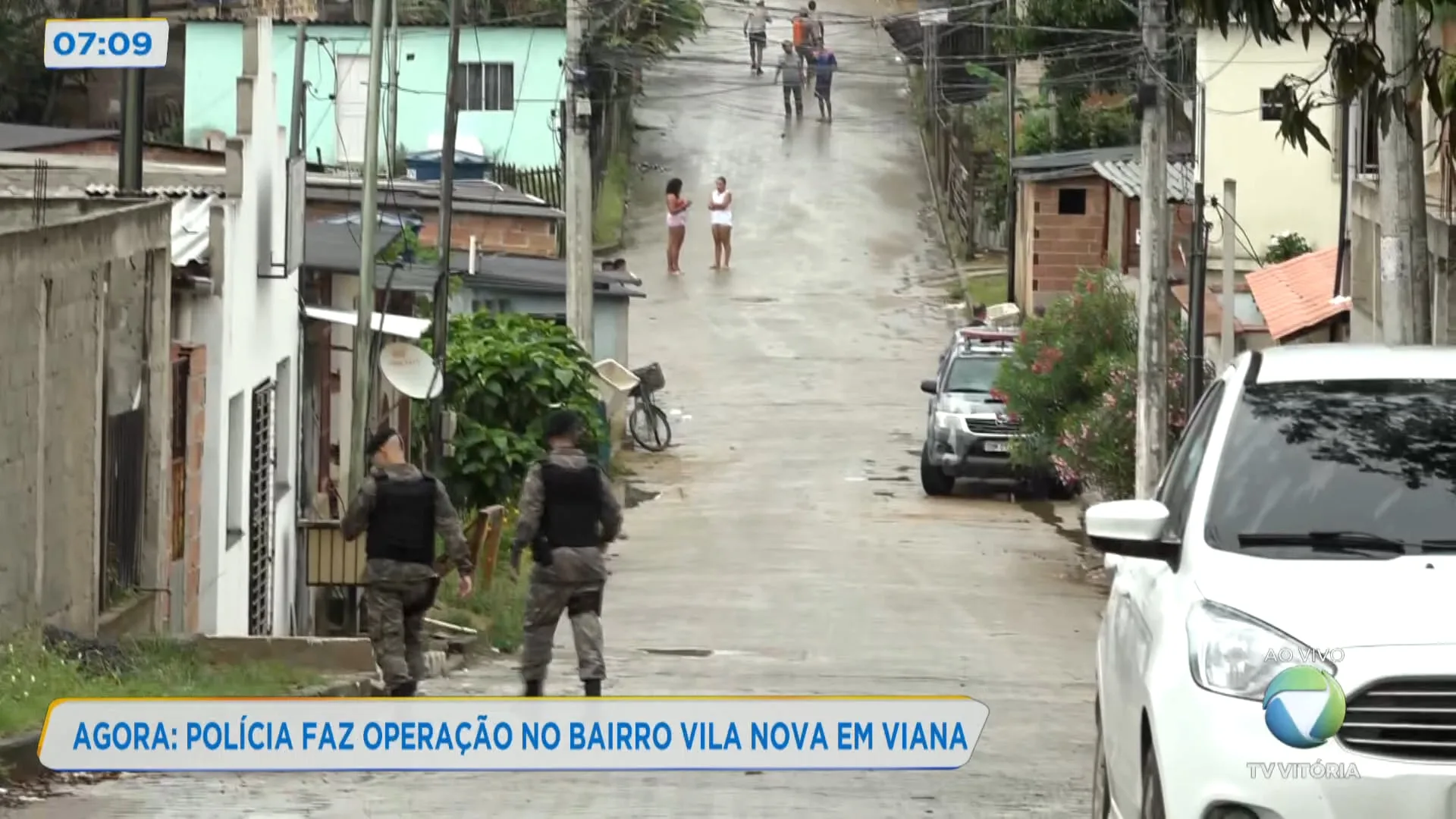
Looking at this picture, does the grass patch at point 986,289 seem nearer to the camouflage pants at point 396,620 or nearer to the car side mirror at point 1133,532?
the camouflage pants at point 396,620

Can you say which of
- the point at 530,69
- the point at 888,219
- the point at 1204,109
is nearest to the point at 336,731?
the point at 1204,109

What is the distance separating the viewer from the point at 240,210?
19.1 metres

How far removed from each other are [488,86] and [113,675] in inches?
1416

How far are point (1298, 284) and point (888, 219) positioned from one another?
819 inches

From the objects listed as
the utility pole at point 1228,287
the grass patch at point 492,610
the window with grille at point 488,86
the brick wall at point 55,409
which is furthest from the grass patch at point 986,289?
the brick wall at point 55,409

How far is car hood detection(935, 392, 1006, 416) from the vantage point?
3228cm

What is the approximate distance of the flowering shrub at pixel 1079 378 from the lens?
93.0ft

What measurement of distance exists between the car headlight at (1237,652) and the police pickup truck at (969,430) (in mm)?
25288

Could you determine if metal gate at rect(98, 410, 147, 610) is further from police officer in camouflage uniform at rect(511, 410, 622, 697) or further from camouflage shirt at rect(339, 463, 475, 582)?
police officer in camouflage uniform at rect(511, 410, 622, 697)

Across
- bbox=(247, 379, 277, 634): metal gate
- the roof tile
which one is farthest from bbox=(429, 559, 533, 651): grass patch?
the roof tile

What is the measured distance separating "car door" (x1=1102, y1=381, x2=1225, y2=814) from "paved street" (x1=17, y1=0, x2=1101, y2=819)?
2.59 meters

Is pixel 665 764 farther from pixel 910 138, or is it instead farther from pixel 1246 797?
pixel 910 138

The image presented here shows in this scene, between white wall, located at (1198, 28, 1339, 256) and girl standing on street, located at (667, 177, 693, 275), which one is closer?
white wall, located at (1198, 28, 1339, 256)

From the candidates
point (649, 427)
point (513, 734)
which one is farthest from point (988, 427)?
point (513, 734)
